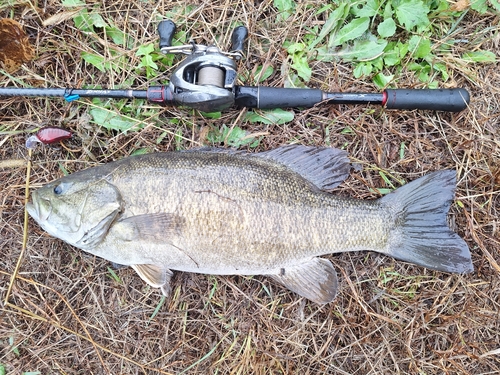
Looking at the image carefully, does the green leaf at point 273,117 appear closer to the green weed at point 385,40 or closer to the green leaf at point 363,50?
the green weed at point 385,40

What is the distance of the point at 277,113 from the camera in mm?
2982

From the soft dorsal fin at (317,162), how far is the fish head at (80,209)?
1.15m

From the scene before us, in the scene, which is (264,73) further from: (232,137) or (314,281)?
(314,281)

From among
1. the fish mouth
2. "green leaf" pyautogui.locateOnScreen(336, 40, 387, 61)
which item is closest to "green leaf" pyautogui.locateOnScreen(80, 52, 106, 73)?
the fish mouth

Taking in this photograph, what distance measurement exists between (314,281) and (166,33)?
2097 millimetres

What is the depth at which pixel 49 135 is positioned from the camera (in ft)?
9.43

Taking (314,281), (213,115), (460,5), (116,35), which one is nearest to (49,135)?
(116,35)

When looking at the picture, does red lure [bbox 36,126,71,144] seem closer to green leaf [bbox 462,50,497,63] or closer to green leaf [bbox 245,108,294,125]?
green leaf [bbox 245,108,294,125]

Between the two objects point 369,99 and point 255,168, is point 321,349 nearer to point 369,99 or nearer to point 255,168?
point 255,168

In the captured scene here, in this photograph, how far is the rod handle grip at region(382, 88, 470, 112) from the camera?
2.83 metres

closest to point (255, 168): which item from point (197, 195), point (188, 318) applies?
point (197, 195)

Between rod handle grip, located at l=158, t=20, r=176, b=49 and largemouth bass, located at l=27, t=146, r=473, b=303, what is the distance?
32.3 inches

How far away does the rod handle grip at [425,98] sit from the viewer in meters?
2.83

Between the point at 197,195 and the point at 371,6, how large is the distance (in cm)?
205
